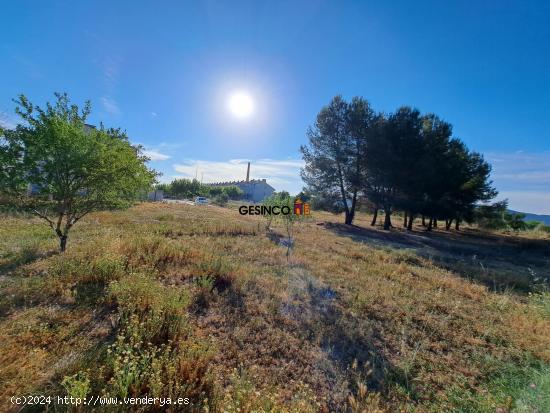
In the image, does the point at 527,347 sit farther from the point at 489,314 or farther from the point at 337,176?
the point at 337,176

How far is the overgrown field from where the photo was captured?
2.39 meters

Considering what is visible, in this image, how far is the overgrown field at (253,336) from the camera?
239 centimetres

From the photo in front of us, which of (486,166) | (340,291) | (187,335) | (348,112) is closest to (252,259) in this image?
(340,291)

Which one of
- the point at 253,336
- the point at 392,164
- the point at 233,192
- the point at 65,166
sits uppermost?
the point at 392,164

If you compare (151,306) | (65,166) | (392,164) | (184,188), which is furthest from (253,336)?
(184,188)

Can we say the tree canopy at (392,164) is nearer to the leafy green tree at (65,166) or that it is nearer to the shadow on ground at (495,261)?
the shadow on ground at (495,261)

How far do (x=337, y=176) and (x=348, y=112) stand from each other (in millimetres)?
5988

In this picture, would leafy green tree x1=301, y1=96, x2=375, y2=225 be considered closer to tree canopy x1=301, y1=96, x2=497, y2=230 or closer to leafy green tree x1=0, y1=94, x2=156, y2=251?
tree canopy x1=301, y1=96, x2=497, y2=230

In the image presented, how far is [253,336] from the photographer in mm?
3580

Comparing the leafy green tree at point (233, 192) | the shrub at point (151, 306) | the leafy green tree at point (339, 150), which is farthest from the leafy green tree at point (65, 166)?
the leafy green tree at point (233, 192)

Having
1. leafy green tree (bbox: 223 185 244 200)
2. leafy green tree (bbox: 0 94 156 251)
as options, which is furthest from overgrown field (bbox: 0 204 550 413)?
leafy green tree (bbox: 223 185 244 200)

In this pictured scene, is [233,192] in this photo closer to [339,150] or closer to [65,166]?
[339,150]

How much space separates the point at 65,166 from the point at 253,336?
582 cm

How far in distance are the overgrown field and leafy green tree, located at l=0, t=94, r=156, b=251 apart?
130cm
